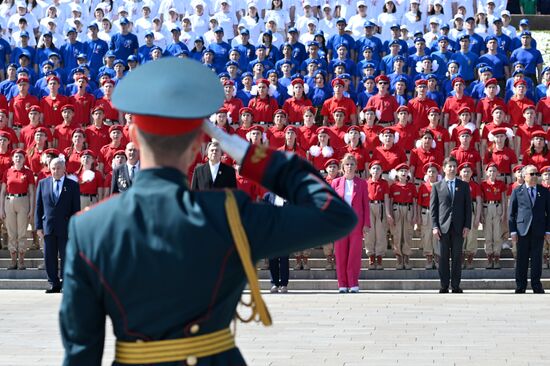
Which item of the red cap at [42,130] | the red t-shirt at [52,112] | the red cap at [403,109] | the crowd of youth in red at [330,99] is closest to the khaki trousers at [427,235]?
the crowd of youth in red at [330,99]

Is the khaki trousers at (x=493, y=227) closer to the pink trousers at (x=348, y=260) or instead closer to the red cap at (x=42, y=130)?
the pink trousers at (x=348, y=260)

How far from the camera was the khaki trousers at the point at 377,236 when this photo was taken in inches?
675

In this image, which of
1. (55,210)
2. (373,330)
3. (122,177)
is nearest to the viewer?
(373,330)

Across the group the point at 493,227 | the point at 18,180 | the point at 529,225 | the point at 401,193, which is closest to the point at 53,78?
the point at 18,180

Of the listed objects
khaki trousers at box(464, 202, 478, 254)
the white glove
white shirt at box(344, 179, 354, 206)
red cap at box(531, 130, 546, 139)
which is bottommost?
khaki trousers at box(464, 202, 478, 254)

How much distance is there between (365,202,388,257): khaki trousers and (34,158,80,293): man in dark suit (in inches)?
164

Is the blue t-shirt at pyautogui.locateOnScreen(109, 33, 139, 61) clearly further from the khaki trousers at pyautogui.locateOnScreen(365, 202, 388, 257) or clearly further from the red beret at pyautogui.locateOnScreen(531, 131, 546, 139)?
the red beret at pyautogui.locateOnScreen(531, 131, 546, 139)

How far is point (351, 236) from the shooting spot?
15.8m

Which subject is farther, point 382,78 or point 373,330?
point 382,78

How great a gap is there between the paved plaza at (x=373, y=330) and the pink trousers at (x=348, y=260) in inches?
13.1

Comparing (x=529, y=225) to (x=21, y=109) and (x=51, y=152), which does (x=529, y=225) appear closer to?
(x=51, y=152)

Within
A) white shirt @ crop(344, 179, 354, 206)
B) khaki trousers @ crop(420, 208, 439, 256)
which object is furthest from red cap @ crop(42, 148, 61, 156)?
khaki trousers @ crop(420, 208, 439, 256)

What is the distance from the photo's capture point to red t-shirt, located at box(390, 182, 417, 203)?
17516 mm

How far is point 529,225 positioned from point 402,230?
2.06 metres
